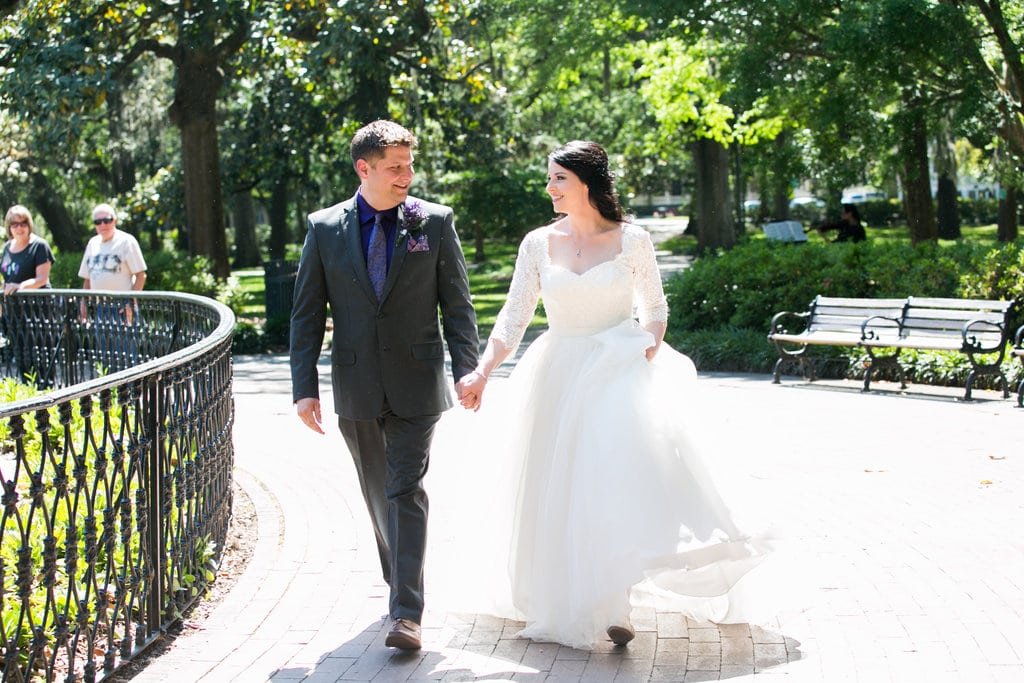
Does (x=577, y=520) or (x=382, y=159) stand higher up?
(x=382, y=159)

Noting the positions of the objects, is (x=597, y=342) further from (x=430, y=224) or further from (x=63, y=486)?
(x=63, y=486)

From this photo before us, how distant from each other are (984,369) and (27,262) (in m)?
9.60

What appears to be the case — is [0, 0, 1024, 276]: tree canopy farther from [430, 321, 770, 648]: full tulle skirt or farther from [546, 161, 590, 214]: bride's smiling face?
[430, 321, 770, 648]: full tulle skirt

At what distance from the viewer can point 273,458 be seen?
9461 mm

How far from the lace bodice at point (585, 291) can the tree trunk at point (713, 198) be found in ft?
86.7

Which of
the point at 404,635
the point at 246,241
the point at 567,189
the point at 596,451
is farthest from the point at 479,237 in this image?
the point at 404,635

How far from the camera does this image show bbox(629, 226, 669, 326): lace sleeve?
5.27 metres

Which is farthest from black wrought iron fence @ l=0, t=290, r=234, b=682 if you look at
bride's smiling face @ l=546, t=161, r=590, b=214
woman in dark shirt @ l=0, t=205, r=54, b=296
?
woman in dark shirt @ l=0, t=205, r=54, b=296

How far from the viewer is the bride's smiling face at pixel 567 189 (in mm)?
5180

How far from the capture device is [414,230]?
4992mm

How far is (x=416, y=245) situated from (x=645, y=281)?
102 cm

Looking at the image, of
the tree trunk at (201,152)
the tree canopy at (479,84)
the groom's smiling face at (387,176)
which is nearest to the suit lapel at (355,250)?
the groom's smiling face at (387,176)

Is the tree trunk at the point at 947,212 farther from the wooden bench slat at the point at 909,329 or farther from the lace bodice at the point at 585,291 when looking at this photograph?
the lace bodice at the point at 585,291

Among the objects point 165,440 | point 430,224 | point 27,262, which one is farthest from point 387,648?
point 27,262
